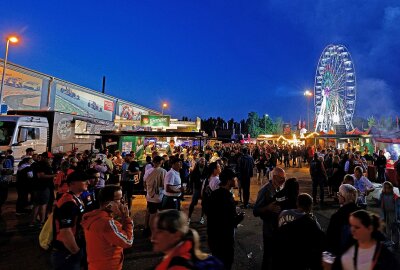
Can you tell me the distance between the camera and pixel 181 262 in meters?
1.72

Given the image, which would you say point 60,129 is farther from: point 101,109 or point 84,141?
point 101,109

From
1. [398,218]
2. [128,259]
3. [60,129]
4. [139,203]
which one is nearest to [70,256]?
[128,259]

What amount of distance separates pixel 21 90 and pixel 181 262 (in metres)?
26.0

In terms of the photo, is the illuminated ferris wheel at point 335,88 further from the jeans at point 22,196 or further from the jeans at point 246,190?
the jeans at point 22,196

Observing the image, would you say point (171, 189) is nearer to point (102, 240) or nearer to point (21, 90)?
point (102, 240)

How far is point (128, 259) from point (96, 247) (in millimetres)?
2907

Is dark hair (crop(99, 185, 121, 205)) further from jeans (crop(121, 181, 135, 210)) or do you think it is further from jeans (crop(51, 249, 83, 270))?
jeans (crop(121, 181, 135, 210))

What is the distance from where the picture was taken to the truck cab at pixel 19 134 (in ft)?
43.7

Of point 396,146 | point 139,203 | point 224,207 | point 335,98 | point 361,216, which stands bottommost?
point 139,203

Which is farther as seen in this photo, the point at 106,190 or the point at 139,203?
the point at 139,203

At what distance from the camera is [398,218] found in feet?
20.8

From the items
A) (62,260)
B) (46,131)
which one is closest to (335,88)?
(46,131)

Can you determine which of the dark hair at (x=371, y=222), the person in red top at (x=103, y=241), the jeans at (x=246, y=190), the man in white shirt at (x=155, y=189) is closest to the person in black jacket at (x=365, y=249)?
the dark hair at (x=371, y=222)

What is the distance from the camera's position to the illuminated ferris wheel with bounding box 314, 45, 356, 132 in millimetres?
35125
